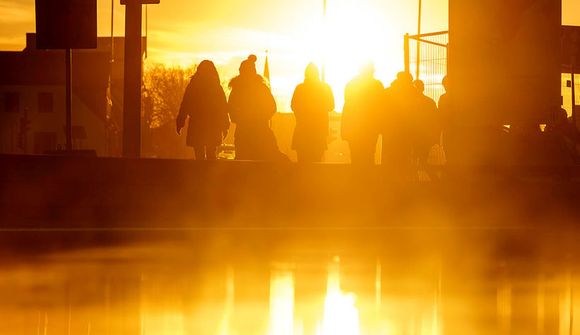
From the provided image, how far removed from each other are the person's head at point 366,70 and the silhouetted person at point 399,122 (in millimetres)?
369

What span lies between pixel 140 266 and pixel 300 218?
21.3 feet

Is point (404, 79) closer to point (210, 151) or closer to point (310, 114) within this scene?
point (310, 114)

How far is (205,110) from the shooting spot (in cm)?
2173

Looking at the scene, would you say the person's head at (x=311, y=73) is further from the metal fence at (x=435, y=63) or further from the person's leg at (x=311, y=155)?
the metal fence at (x=435, y=63)

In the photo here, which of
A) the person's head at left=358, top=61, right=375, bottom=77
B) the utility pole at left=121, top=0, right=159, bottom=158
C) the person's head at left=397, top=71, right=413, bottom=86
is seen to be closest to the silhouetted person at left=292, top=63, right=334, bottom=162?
the person's head at left=358, top=61, right=375, bottom=77

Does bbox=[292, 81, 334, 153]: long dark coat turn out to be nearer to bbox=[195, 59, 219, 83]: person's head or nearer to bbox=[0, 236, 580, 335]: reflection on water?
bbox=[195, 59, 219, 83]: person's head

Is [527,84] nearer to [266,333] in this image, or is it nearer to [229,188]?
[229,188]

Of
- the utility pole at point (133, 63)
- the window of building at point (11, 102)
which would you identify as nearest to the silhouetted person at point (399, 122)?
the utility pole at point (133, 63)

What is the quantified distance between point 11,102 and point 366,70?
11887cm

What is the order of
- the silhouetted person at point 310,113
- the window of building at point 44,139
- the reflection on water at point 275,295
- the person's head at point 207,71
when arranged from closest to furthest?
the reflection on water at point 275,295 < the person's head at point 207,71 < the silhouetted person at point 310,113 < the window of building at point 44,139

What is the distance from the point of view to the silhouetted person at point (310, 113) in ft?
74.7

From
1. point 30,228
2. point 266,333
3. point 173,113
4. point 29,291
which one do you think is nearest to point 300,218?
point 30,228

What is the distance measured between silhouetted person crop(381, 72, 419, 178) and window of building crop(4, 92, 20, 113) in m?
117

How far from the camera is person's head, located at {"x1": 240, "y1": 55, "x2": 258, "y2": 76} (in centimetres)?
2189
